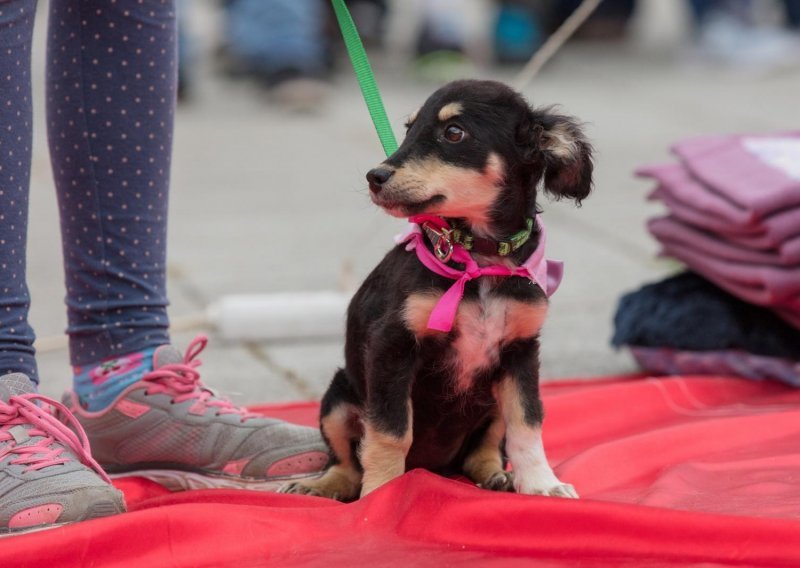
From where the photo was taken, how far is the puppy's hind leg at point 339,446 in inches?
88.7

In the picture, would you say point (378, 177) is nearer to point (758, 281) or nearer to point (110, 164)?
point (110, 164)

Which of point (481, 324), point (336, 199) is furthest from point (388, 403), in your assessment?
point (336, 199)

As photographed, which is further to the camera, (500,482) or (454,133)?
(500,482)

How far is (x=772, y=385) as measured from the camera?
299 cm

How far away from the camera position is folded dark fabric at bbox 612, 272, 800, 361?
304cm

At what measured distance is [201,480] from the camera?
7.61ft

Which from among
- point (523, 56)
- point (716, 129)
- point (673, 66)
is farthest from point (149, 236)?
point (673, 66)

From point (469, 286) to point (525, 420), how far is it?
0.26m

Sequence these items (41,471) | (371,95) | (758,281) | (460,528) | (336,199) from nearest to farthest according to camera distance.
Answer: (460,528), (41,471), (371,95), (758,281), (336,199)

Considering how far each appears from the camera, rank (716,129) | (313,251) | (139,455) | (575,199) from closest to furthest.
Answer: (575,199) < (139,455) < (313,251) < (716,129)

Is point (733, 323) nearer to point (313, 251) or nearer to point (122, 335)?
point (122, 335)

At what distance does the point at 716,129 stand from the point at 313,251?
297 centimetres

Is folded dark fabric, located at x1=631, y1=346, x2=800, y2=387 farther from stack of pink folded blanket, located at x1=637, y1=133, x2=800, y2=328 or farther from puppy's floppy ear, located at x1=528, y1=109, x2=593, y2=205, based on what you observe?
puppy's floppy ear, located at x1=528, y1=109, x2=593, y2=205

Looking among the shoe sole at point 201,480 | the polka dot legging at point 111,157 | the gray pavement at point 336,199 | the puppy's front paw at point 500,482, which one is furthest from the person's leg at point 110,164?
the puppy's front paw at point 500,482
